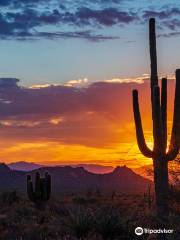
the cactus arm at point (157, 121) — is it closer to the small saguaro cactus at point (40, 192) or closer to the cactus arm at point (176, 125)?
the cactus arm at point (176, 125)

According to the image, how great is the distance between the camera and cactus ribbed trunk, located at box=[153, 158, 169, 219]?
688 inches

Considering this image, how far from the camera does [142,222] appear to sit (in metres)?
17.4

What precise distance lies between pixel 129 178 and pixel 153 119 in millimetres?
95341

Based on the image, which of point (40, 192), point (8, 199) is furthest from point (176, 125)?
point (8, 199)

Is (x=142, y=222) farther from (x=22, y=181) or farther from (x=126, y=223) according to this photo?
(x=22, y=181)

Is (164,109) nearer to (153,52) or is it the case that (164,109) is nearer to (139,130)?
(139,130)

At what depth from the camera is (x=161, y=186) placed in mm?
17672

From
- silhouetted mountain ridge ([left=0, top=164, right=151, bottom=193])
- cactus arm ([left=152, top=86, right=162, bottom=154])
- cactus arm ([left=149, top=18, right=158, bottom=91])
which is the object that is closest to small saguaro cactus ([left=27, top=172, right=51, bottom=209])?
cactus arm ([left=152, top=86, right=162, bottom=154])

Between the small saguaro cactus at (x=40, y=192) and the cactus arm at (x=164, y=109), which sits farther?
the small saguaro cactus at (x=40, y=192)

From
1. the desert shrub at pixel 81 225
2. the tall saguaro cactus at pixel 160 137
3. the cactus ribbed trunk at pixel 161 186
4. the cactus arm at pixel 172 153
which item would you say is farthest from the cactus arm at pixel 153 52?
the desert shrub at pixel 81 225

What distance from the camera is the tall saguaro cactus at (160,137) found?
17.5 meters

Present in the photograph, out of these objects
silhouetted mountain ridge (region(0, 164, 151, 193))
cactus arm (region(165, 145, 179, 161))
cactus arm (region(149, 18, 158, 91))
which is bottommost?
silhouetted mountain ridge (region(0, 164, 151, 193))

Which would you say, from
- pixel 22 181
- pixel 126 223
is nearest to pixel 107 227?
pixel 126 223

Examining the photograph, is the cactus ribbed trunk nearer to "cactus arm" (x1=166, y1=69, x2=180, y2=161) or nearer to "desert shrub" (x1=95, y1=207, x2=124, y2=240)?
"cactus arm" (x1=166, y1=69, x2=180, y2=161)
